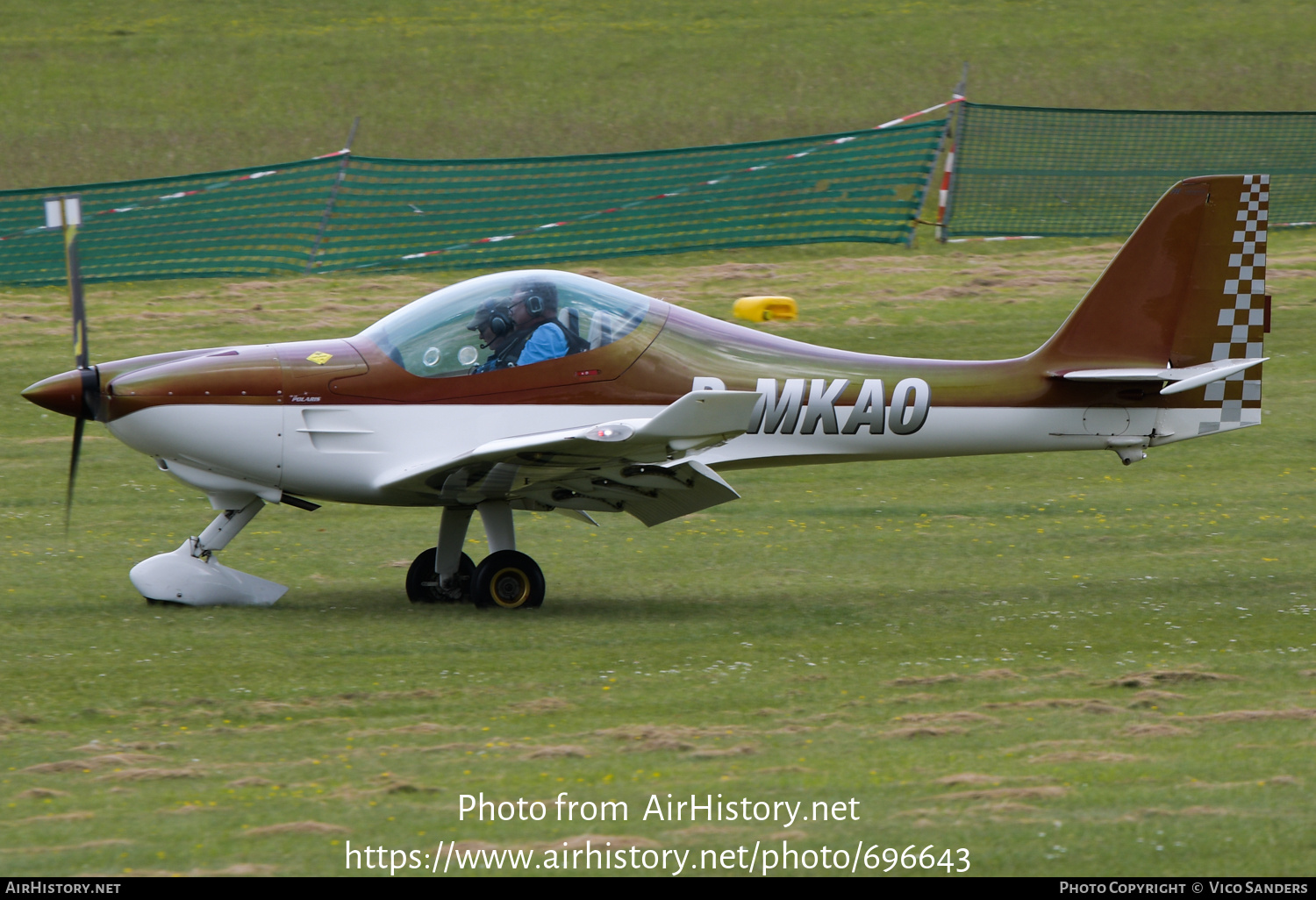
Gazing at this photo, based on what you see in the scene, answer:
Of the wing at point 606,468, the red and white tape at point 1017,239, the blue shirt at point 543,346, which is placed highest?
the red and white tape at point 1017,239

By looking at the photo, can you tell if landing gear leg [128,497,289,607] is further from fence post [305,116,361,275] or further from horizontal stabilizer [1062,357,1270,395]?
fence post [305,116,361,275]

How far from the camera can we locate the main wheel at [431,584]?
35.7 feet

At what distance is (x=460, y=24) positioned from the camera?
3681 centimetres

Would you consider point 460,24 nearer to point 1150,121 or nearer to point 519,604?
point 1150,121

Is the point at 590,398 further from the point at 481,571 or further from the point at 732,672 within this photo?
the point at 732,672

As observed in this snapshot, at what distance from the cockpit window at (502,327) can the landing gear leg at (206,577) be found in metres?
1.57

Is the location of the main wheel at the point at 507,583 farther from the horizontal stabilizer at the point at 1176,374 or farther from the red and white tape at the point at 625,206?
the red and white tape at the point at 625,206

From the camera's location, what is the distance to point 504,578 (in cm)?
1055

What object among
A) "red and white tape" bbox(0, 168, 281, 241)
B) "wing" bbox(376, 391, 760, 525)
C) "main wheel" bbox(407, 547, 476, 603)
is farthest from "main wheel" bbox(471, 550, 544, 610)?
"red and white tape" bbox(0, 168, 281, 241)

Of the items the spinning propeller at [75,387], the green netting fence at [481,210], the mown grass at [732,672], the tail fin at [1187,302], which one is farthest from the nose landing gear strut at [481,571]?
the green netting fence at [481,210]

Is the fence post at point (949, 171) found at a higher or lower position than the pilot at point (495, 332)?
higher

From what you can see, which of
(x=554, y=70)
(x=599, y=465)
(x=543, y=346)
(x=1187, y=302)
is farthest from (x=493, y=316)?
(x=554, y=70)

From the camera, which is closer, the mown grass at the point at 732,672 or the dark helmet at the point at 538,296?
the mown grass at the point at 732,672

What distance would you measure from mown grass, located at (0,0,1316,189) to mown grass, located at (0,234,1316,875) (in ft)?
51.5
